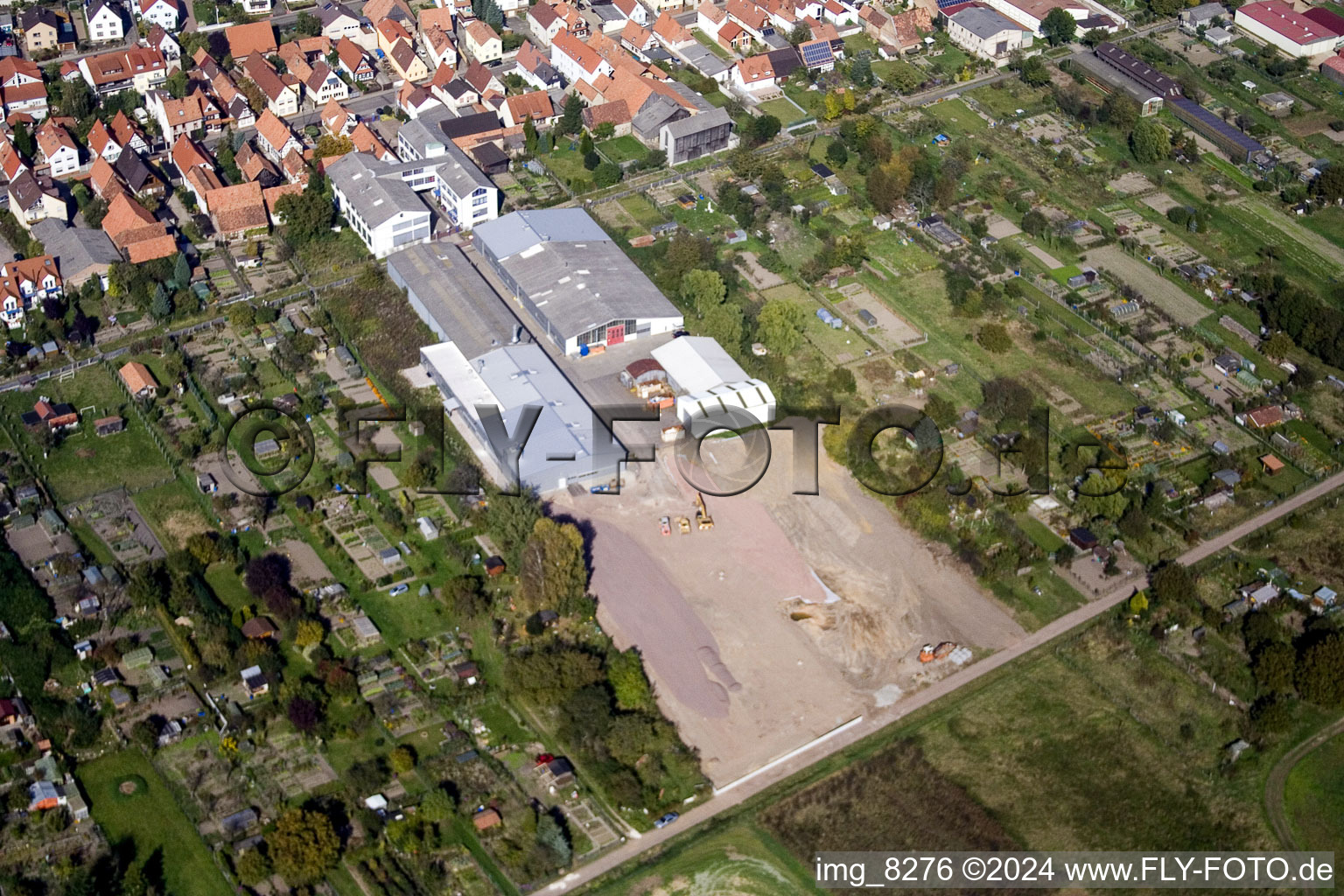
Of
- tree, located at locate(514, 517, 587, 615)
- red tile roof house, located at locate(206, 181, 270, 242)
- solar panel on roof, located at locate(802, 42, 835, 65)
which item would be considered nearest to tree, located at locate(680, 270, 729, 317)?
tree, located at locate(514, 517, 587, 615)

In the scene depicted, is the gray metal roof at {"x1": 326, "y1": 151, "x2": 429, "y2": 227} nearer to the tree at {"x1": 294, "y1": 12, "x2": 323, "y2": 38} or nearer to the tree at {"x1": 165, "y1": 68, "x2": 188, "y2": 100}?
the tree at {"x1": 165, "y1": 68, "x2": 188, "y2": 100}

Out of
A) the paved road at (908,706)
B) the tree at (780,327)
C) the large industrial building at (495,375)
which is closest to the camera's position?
the paved road at (908,706)

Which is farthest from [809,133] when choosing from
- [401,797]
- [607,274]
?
[401,797]

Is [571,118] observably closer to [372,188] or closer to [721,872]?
[372,188]

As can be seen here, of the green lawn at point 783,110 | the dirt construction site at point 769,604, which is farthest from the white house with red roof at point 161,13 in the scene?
the dirt construction site at point 769,604

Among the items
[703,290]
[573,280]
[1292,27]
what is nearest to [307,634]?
[573,280]

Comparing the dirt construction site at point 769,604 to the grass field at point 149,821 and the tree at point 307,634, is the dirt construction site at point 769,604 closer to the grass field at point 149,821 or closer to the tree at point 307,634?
the tree at point 307,634
